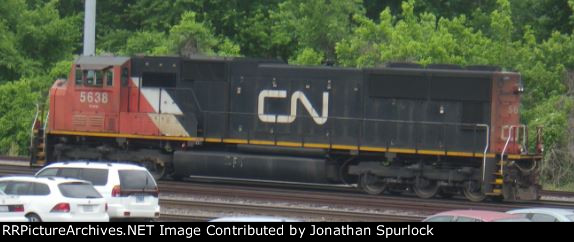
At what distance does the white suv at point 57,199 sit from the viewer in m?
18.2

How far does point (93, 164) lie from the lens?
21.2 meters

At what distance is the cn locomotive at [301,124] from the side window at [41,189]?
1187cm

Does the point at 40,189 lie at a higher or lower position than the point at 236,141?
lower

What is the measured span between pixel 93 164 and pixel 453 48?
Answer: 63.2 feet

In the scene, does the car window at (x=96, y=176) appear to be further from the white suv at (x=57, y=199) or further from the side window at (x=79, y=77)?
the side window at (x=79, y=77)

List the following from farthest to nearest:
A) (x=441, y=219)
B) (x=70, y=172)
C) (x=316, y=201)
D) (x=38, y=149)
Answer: (x=38, y=149) → (x=316, y=201) → (x=70, y=172) → (x=441, y=219)

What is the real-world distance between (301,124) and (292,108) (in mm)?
518

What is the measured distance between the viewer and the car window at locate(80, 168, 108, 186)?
20.7 m

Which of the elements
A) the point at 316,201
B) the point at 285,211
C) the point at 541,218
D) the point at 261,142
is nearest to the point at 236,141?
the point at 261,142

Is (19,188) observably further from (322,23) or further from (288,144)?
(322,23)

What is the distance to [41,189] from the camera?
18469 millimetres

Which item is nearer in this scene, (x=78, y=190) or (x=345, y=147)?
(x=78, y=190)

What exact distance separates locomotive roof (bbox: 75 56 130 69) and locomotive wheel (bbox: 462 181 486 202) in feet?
33.7
